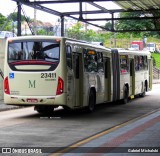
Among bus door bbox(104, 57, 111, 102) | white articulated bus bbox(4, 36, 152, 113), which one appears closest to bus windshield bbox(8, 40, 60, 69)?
white articulated bus bbox(4, 36, 152, 113)

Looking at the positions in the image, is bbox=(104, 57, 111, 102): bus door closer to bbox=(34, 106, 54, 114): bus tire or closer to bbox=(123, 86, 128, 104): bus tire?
bbox=(123, 86, 128, 104): bus tire

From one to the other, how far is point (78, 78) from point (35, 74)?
→ 75.5 inches

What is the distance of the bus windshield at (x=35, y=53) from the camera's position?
50.7 feet

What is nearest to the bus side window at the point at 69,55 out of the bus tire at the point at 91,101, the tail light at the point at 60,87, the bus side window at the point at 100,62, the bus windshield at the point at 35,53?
the bus windshield at the point at 35,53

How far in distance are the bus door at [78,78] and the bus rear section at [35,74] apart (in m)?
1.07

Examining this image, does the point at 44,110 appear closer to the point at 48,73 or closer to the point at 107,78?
the point at 48,73

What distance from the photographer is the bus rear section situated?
1532 cm

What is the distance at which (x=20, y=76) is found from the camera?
51.1ft

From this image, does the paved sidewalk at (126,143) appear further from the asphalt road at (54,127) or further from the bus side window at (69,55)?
the bus side window at (69,55)

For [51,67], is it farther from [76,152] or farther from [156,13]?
[156,13]

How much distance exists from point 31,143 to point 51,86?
5.21 meters

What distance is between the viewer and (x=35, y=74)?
50.4 feet

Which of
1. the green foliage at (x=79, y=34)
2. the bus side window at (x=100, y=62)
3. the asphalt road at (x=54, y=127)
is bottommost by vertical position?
the asphalt road at (x=54, y=127)

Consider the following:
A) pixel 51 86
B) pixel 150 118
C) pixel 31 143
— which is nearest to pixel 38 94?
pixel 51 86
